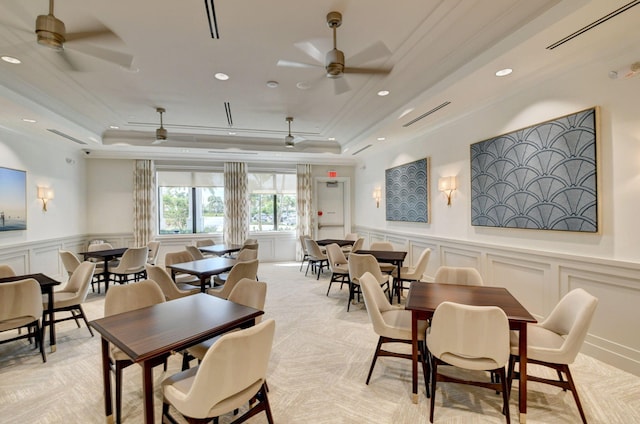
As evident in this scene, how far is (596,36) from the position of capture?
2.45 m

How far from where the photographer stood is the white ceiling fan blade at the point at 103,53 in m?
2.81

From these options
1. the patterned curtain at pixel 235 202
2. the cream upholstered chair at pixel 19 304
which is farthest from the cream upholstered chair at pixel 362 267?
the patterned curtain at pixel 235 202

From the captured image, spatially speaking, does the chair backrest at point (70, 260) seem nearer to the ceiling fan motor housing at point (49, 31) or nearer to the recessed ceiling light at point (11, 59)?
the recessed ceiling light at point (11, 59)

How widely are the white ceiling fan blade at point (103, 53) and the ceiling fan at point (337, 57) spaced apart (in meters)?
1.67

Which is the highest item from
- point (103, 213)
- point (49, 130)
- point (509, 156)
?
point (49, 130)

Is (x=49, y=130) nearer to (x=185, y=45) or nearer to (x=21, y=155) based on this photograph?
(x=21, y=155)

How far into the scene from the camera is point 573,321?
7.26 feet

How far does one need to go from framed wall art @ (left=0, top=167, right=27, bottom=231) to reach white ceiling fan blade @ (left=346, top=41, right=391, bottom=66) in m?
5.92

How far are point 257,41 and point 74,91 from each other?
2962 mm

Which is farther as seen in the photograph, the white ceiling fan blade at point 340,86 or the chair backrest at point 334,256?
the chair backrest at point 334,256

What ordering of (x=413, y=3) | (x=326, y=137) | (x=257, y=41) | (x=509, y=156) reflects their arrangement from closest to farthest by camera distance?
1. (x=413, y=3)
2. (x=257, y=41)
3. (x=509, y=156)
4. (x=326, y=137)

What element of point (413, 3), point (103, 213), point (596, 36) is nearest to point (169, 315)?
point (413, 3)

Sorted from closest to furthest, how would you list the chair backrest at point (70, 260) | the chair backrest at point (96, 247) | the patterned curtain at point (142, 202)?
the chair backrest at point (70, 260), the chair backrest at point (96, 247), the patterned curtain at point (142, 202)

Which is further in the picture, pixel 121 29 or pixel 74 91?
pixel 74 91
